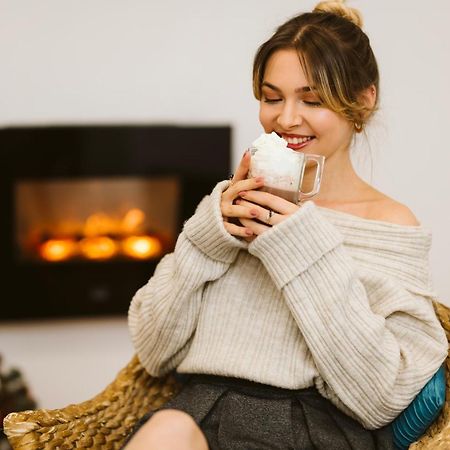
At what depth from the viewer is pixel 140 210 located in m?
2.77

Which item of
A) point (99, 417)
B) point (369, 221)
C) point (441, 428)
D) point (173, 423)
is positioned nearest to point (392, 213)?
point (369, 221)

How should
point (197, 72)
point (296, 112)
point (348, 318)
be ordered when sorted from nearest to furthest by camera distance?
point (348, 318)
point (296, 112)
point (197, 72)

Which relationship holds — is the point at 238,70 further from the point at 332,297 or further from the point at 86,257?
the point at 332,297

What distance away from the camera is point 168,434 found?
1.18 meters

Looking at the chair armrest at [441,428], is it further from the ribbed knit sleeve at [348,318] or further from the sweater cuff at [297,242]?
the sweater cuff at [297,242]

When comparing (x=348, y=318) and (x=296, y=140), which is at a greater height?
(x=296, y=140)

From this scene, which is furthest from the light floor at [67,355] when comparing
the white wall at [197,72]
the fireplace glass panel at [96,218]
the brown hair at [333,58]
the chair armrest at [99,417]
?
the brown hair at [333,58]

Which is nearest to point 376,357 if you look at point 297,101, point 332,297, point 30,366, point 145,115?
point 332,297

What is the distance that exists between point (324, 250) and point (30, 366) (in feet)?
5.77

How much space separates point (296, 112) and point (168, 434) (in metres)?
0.59

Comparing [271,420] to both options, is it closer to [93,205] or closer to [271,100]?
[271,100]

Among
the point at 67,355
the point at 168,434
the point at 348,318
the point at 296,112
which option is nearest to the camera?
the point at 168,434

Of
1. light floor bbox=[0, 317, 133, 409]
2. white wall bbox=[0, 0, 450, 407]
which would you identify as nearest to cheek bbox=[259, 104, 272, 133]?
white wall bbox=[0, 0, 450, 407]

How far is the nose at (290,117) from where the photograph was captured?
1.37 metres
